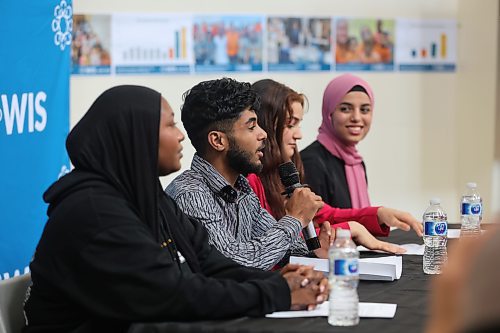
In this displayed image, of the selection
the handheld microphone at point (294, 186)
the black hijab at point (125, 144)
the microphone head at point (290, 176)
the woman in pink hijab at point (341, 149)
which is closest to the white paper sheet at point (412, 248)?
the handheld microphone at point (294, 186)

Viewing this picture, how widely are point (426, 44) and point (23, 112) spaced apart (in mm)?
3303

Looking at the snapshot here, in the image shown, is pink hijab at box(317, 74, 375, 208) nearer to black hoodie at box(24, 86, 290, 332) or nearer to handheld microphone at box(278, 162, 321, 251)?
handheld microphone at box(278, 162, 321, 251)

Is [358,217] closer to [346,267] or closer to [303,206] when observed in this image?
[303,206]

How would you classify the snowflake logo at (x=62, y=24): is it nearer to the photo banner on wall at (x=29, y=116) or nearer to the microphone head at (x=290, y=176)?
the photo banner on wall at (x=29, y=116)

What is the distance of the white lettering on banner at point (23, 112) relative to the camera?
2.96m

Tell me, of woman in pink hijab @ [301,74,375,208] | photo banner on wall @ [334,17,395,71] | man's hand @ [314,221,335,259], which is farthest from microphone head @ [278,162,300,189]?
photo banner on wall @ [334,17,395,71]

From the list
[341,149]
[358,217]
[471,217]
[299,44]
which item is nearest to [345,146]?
[341,149]

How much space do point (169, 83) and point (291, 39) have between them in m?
0.83

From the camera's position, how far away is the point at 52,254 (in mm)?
2002

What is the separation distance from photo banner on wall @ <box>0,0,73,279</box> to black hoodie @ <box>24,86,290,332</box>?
0.98 m

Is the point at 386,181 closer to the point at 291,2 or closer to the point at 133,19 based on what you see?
the point at 291,2

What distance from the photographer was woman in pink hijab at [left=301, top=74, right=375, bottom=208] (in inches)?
150

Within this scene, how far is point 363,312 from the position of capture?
2.04 meters

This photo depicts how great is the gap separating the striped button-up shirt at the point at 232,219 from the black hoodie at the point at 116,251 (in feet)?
1.35
